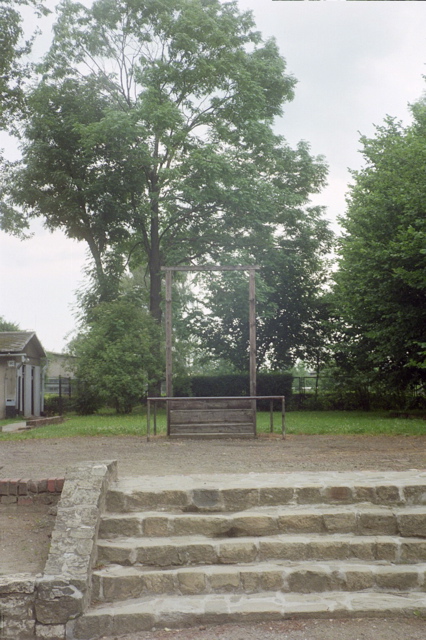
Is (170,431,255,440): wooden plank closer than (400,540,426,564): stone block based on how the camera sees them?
No

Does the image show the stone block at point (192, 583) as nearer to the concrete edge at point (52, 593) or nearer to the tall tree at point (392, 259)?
the concrete edge at point (52, 593)

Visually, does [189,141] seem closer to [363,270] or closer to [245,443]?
[363,270]

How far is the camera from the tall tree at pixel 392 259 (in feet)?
59.7

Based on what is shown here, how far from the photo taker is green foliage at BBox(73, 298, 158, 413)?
81.1 ft

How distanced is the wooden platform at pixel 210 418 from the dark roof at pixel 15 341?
13.0 metres

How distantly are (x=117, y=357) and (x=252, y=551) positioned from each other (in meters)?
19.7

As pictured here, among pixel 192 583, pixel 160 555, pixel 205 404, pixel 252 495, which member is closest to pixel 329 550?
pixel 252 495

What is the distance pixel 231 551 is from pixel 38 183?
2538 cm

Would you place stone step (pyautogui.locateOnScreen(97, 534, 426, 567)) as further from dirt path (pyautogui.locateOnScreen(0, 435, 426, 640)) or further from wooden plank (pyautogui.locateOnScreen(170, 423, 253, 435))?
wooden plank (pyautogui.locateOnScreen(170, 423, 253, 435))

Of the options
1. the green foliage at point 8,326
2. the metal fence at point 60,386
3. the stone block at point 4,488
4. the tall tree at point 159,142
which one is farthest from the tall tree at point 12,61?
the green foliage at point 8,326

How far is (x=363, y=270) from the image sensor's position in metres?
20.9

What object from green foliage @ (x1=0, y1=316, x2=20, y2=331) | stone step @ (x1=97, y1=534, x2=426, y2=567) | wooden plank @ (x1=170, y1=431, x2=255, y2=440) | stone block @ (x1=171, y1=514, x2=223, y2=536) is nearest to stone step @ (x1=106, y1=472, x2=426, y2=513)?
stone block @ (x1=171, y1=514, x2=223, y2=536)

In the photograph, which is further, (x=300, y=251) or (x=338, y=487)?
(x=300, y=251)

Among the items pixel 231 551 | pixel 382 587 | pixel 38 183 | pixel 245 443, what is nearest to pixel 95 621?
pixel 231 551
